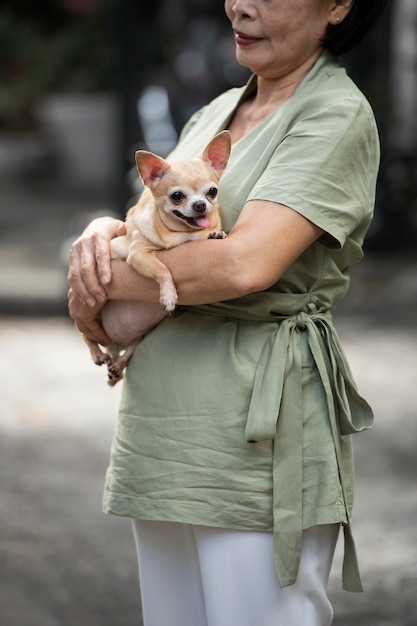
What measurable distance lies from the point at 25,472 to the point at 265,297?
125 inches

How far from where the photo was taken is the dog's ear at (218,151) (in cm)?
230

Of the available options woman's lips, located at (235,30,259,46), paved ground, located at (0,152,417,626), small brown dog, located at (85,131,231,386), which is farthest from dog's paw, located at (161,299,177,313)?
paved ground, located at (0,152,417,626)

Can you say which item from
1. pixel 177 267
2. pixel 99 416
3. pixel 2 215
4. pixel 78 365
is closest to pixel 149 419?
pixel 177 267

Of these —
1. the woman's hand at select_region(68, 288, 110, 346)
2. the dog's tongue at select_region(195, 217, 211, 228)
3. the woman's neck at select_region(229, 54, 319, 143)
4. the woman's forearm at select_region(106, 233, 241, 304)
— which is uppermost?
the woman's neck at select_region(229, 54, 319, 143)

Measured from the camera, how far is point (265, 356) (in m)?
2.35

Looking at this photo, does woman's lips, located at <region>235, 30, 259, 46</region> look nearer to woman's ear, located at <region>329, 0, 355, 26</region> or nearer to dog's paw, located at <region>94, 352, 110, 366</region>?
woman's ear, located at <region>329, 0, 355, 26</region>

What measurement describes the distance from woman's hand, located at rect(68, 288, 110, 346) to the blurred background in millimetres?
1597

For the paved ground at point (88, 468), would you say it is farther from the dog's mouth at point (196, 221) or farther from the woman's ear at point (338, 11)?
the woman's ear at point (338, 11)

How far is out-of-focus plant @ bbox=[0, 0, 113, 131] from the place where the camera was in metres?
15.8

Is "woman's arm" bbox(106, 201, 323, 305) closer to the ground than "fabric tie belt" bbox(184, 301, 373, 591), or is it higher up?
higher up

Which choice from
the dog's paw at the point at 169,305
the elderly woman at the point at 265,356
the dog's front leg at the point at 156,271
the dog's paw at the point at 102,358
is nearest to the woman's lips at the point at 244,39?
the elderly woman at the point at 265,356

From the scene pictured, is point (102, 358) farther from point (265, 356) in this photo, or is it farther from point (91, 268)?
point (265, 356)

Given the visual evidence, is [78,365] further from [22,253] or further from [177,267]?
[177,267]

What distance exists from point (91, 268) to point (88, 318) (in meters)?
0.16
